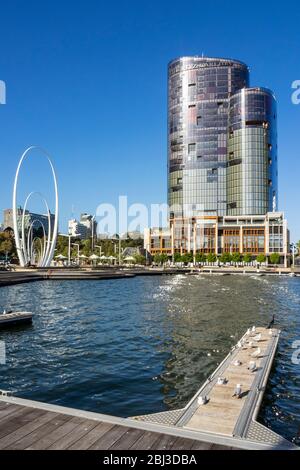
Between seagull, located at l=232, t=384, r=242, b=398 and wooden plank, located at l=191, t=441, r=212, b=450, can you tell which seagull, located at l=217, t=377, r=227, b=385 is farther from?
wooden plank, located at l=191, t=441, r=212, b=450

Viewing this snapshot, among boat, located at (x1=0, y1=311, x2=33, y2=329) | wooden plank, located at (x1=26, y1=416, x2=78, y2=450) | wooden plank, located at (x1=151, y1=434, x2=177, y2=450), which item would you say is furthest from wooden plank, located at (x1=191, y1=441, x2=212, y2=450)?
boat, located at (x1=0, y1=311, x2=33, y2=329)

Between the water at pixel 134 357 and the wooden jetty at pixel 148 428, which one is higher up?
the wooden jetty at pixel 148 428

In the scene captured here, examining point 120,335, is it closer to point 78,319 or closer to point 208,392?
point 78,319

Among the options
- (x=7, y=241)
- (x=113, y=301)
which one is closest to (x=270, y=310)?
(x=113, y=301)

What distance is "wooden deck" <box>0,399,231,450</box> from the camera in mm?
11102

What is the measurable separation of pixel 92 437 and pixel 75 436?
0.52 meters

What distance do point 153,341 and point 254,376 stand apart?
540 inches

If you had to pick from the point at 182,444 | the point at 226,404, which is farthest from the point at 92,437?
the point at 226,404

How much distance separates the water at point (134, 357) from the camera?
19891 mm

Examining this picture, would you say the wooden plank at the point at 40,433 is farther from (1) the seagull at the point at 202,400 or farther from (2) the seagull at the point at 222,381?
(2) the seagull at the point at 222,381

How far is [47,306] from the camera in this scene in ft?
181

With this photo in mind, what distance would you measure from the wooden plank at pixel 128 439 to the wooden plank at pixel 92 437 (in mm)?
653

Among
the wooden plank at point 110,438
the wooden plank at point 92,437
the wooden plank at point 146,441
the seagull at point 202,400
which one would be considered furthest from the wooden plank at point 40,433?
the seagull at point 202,400

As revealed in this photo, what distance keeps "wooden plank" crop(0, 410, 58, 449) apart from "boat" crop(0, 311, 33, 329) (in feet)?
89.8
